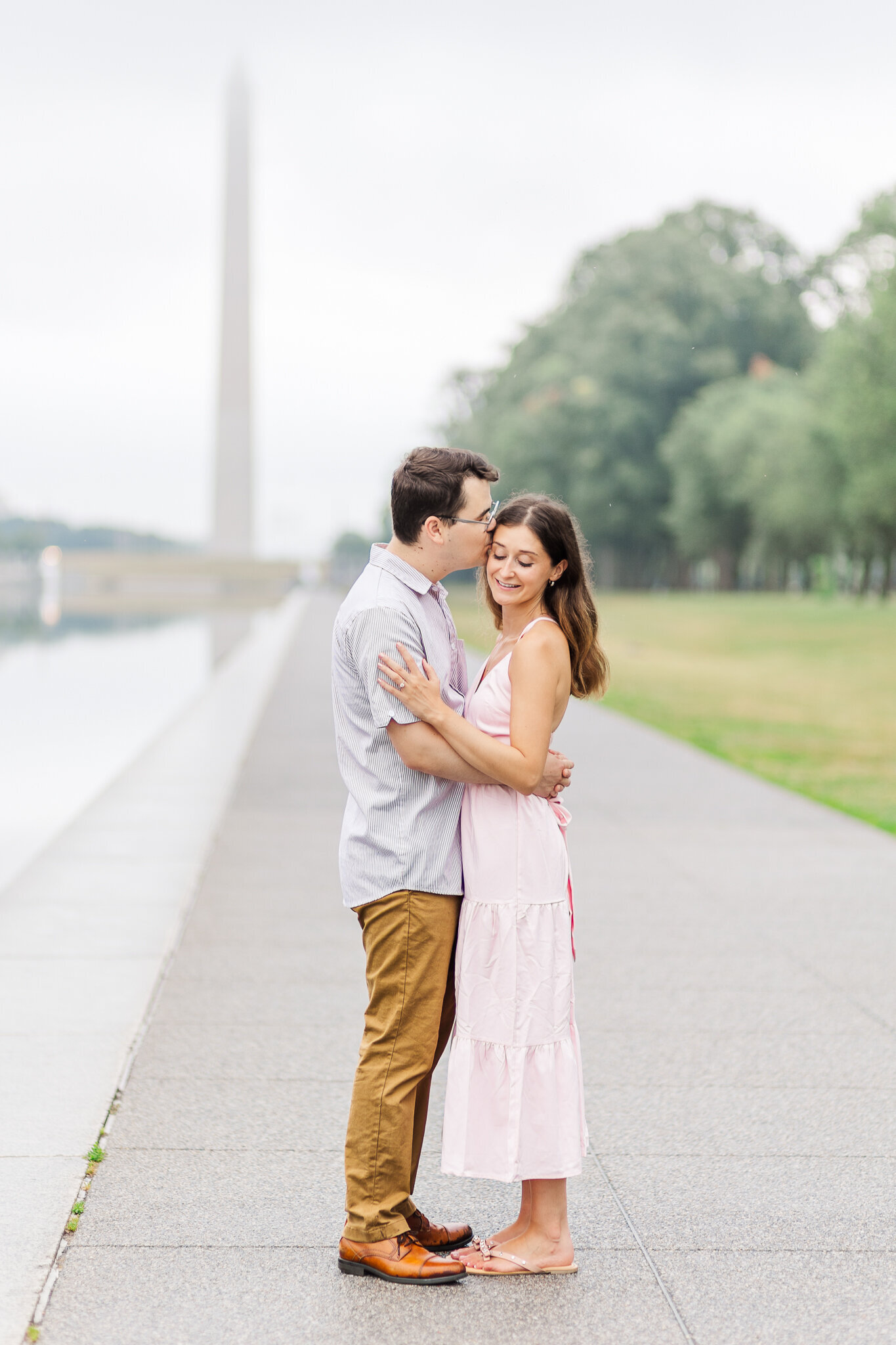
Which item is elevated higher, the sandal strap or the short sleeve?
the short sleeve

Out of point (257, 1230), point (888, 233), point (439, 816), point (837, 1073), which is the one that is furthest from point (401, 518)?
point (888, 233)

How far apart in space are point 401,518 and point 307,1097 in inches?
78.8

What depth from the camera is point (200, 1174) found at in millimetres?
3709

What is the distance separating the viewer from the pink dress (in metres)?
3.14

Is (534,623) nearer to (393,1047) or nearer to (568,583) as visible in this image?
(568,583)

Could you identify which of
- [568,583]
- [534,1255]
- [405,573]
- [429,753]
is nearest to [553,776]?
[429,753]

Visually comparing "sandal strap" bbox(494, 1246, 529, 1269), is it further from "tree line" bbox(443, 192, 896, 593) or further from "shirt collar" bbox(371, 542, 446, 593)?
"tree line" bbox(443, 192, 896, 593)

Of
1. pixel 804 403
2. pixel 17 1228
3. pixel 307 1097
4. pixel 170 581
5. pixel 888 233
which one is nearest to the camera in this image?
pixel 17 1228

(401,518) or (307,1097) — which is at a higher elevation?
(401,518)

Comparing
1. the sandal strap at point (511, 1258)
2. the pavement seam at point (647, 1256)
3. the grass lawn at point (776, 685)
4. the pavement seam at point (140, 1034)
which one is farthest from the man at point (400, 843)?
the pavement seam at point (140, 1034)

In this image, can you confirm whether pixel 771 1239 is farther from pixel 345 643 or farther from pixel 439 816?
pixel 345 643

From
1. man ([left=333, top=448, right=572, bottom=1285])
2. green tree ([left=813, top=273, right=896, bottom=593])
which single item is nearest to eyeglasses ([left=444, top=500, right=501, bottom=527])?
man ([left=333, top=448, right=572, bottom=1285])

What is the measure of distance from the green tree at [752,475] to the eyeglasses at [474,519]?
4483 centimetres

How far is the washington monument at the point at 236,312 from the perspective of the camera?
49281 millimetres
